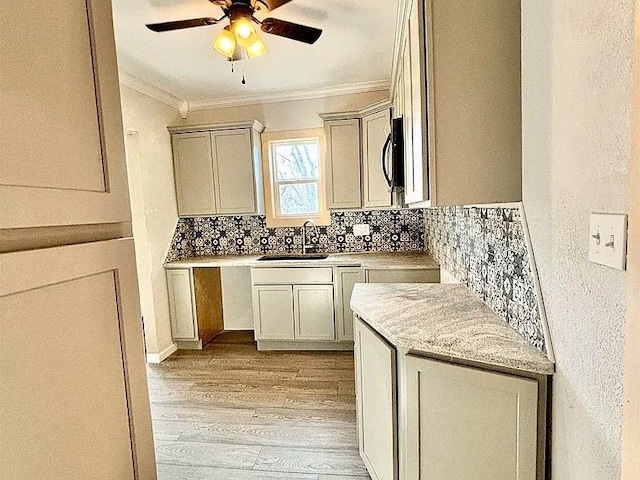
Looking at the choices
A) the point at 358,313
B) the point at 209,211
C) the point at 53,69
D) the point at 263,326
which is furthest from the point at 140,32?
the point at 263,326

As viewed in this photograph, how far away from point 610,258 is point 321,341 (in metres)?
2.96

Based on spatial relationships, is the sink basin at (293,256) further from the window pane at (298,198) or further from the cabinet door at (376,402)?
the cabinet door at (376,402)

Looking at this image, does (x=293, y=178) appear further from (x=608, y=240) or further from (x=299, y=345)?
(x=608, y=240)

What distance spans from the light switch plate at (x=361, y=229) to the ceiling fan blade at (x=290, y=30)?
208 centimetres

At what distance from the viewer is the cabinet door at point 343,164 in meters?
3.51

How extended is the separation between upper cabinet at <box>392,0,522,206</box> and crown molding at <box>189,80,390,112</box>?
237 centimetres

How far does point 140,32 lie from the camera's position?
241 cm

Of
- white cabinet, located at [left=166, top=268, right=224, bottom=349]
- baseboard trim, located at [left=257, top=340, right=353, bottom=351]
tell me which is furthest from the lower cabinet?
white cabinet, located at [left=166, top=268, right=224, bottom=349]

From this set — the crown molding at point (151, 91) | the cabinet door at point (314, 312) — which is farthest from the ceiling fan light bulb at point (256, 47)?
the cabinet door at point (314, 312)

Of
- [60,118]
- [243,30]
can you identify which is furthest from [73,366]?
[243,30]

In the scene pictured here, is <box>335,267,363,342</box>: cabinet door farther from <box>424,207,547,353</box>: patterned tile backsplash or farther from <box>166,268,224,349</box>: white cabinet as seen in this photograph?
→ <box>166,268,224,349</box>: white cabinet

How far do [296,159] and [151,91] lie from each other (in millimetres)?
1541

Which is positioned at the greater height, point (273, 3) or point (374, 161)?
point (273, 3)

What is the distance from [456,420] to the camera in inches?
49.6
